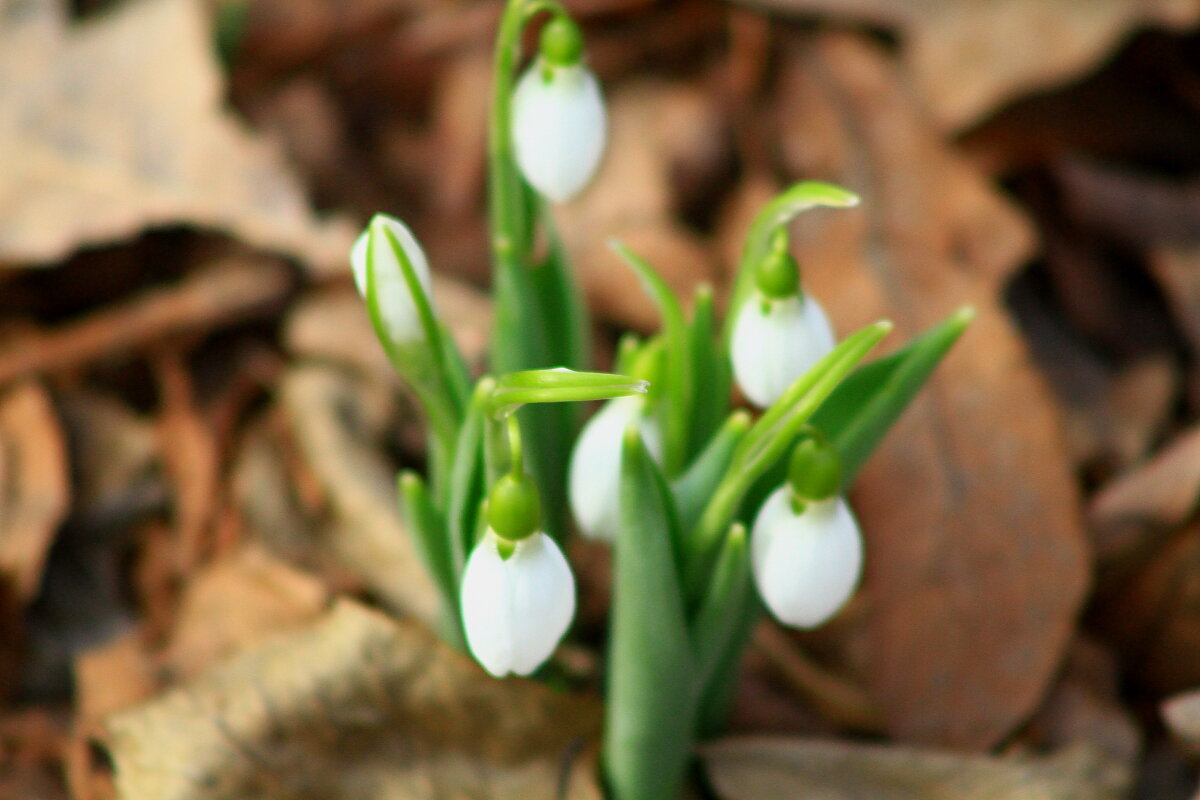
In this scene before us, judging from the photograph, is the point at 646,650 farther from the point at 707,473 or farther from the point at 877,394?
the point at 877,394

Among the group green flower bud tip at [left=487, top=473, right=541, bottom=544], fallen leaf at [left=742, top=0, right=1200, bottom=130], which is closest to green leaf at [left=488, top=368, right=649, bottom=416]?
green flower bud tip at [left=487, top=473, right=541, bottom=544]

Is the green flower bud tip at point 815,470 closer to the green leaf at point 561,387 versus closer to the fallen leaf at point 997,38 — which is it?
the green leaf at point 561,387

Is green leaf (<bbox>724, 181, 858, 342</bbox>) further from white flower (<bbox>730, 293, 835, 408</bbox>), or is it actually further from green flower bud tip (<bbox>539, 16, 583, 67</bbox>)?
green flower bud tip (<bbox>539, 16, 583, 67</bbox>)

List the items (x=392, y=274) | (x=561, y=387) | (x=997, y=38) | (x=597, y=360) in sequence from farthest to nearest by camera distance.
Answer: (x=997, y=38) < (x=597, y=360) < (x=392, y=274) < (x=561, y=387)

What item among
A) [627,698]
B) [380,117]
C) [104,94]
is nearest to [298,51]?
[380,117]

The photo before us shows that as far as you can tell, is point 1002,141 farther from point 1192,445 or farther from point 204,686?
point 204,686

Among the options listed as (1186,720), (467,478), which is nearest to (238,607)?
(467,478)
